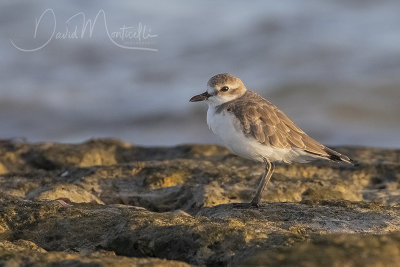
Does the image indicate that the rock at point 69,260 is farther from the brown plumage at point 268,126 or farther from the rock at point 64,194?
the brown plumage at point 268,126

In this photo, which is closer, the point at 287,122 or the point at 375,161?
the point at 287,122

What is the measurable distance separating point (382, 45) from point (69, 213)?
45.6ft

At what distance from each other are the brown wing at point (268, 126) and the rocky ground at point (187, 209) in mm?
481

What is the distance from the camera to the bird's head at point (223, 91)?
661 centimetres

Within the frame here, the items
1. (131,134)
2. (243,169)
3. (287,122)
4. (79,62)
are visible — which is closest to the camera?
(287,122)

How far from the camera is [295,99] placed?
1577 centimetres

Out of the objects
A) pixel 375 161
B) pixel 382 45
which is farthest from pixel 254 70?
pixel 375 161

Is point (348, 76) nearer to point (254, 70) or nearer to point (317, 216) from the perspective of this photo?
point (254, 70)

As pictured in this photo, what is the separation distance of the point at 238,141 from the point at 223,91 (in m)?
0.67
